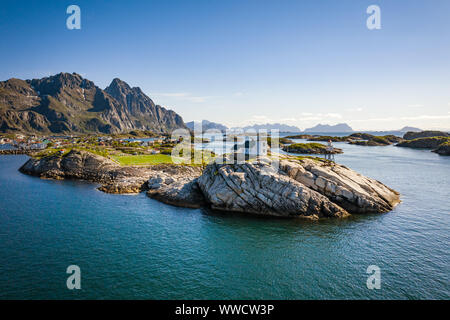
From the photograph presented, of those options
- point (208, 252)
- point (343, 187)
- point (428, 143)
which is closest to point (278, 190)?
point (343, 187)

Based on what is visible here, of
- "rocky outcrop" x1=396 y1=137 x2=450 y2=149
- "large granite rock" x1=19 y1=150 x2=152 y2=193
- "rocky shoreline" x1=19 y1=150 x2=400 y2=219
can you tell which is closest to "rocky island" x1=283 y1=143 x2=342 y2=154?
"rocky outcrop" x1=396 y1=137 x2=450 y2=149

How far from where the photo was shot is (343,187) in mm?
44312

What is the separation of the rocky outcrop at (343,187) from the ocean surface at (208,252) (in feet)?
8.94

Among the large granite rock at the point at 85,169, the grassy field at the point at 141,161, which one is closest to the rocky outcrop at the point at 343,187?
the large granite rock at the point at 85,169

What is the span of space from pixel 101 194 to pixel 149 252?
29.3m

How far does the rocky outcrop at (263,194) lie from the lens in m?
41.0

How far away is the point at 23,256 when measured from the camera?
26547 millimetres

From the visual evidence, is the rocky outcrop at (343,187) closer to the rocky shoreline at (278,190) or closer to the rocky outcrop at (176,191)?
the rocky shoreline at (278,190)

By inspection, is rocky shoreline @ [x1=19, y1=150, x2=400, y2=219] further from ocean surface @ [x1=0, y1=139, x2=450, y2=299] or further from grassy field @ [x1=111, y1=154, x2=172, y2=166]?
grassy field @ [x1=111, y1=154, x2=172, y2=166]

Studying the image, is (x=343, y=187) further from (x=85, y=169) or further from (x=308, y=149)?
(x=308, y=149)

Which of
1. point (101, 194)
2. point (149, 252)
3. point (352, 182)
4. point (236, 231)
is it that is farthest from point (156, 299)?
point (352, 182)

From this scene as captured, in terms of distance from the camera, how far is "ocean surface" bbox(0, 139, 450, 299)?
22062 millimetres

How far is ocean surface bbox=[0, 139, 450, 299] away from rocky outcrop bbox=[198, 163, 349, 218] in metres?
2.53

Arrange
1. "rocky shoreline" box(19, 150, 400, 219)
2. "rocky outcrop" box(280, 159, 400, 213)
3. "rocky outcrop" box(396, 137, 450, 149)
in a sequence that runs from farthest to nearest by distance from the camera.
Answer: "rocky outcrop" box(396, 137, 450, 149) → "rocky outcrop" box(280, 159, 400, 213) → "rocky shoreline" box(19, 150, 400, 219)
